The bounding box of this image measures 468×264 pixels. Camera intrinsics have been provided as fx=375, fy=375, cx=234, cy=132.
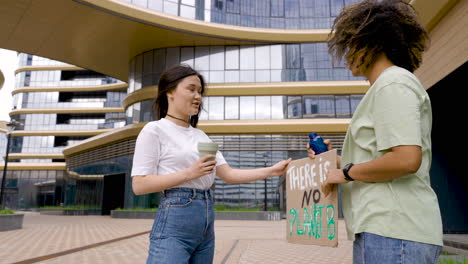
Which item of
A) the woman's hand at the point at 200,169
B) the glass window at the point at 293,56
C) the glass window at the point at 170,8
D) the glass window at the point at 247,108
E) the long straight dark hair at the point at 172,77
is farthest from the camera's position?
the glass window at the point at 293,56

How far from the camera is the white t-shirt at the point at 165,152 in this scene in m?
2.01

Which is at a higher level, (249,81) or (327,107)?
(249,81)

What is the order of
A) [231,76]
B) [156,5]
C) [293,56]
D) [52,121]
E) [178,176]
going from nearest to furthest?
[178,176] → [156,5] → [293,56] → [231,76] → [52,121]

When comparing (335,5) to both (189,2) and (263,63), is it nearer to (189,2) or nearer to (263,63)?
(263,63)

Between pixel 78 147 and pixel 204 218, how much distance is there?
32.5m

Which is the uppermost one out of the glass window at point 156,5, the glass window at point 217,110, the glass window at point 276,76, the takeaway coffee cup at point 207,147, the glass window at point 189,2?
the glass window at point 189,2

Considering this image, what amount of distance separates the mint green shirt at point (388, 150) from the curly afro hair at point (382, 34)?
140 millimetres

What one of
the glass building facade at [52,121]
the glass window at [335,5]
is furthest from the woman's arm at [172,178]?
the glass building facade at [52,121]

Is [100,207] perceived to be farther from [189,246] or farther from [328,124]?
[189,246]

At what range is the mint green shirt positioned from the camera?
148cm

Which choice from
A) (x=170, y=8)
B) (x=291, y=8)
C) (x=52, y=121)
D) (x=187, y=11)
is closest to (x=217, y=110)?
(x=187, y=11)

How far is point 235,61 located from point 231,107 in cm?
321

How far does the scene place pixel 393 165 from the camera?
147 cm

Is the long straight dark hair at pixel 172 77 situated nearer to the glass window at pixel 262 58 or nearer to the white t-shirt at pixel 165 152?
the white t-shirt at pixel 165 152
